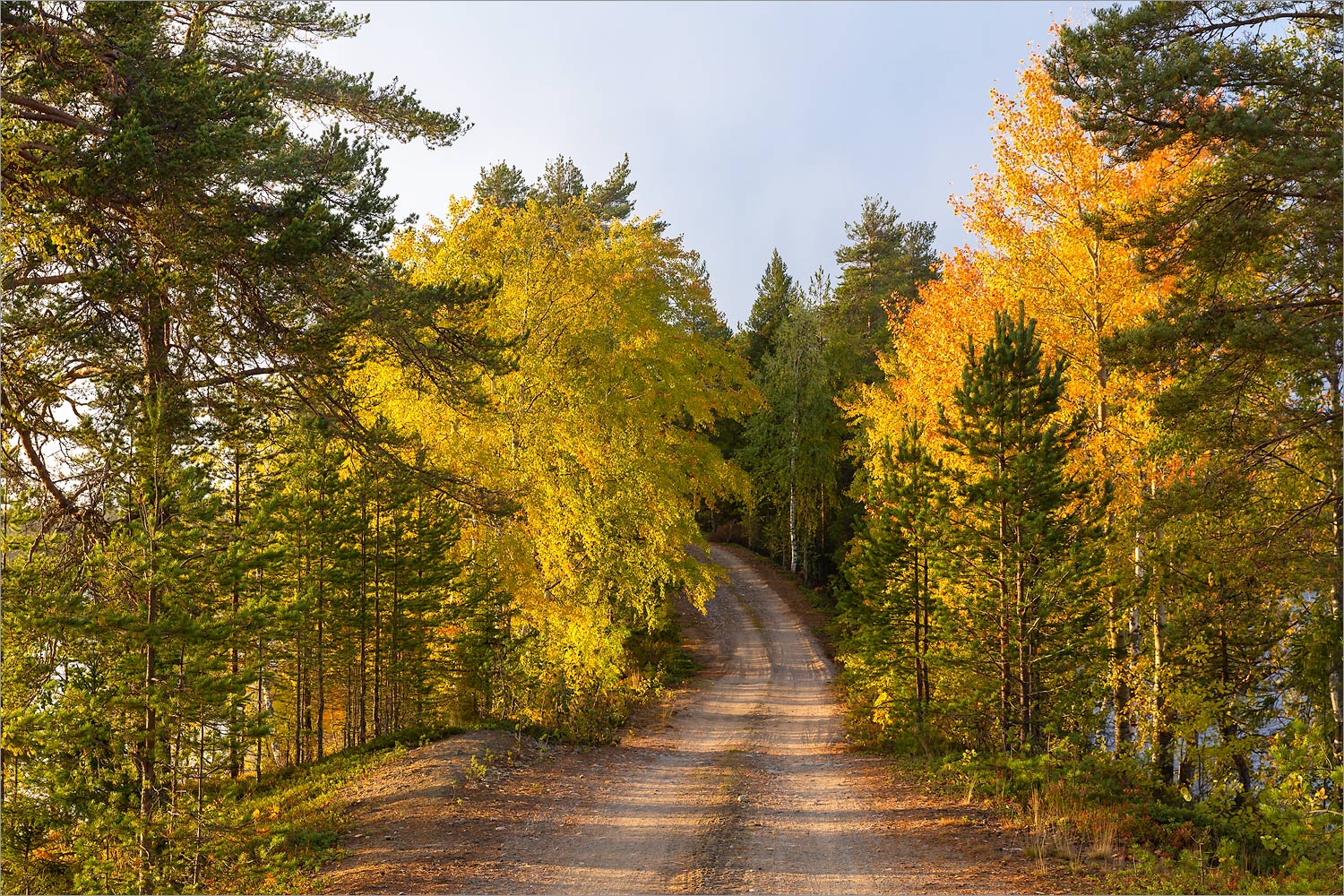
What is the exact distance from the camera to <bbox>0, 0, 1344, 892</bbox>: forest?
27.5 ft

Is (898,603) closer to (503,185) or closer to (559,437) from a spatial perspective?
(559,437)

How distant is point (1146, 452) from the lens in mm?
13805

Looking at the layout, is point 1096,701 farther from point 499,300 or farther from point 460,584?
point 499,300

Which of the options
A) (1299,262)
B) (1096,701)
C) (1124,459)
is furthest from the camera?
(1124,459)

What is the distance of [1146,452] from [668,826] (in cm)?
967

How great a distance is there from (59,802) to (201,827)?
4.26 ft

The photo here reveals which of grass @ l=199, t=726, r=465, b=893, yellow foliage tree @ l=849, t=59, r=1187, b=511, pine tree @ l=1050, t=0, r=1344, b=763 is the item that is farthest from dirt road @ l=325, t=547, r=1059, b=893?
yellow foliage tree @ l=849, t=59, r=1187, b=511

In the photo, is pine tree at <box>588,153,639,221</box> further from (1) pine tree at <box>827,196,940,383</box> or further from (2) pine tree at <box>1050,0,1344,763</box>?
(2) pine tree at <box>1050,0,1344,763</box>

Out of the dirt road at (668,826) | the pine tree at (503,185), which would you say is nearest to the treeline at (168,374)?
the dirt road at (668,826)

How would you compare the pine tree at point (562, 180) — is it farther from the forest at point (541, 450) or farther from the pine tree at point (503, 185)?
the forest at point (541, 450)

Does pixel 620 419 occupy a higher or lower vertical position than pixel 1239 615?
higher

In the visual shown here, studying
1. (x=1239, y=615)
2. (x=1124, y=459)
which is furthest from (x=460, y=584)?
(x=1239, y=615)

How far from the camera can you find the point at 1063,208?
15.4 meters

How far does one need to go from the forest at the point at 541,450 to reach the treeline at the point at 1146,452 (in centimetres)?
8
